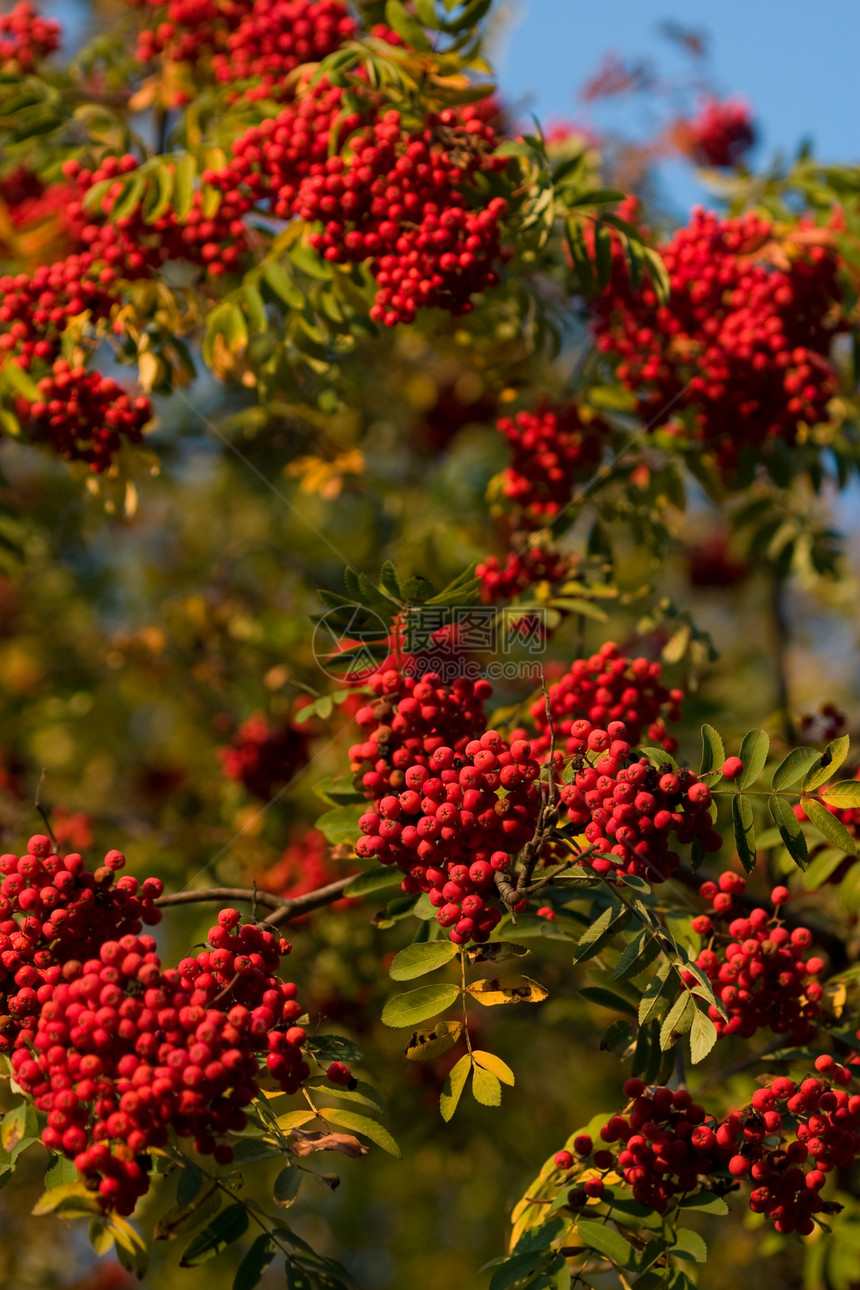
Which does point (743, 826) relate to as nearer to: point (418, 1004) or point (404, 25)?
point (418, 1004)

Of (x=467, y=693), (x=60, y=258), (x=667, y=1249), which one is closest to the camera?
(x=667, y=1249)

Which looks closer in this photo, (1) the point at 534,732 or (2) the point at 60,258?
(1) the point at 534,732

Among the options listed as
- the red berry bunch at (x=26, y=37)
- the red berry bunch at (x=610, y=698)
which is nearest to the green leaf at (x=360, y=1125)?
the red berry bunch at (x=610, y=698)

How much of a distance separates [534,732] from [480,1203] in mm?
6283

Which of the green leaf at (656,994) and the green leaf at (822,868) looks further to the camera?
the green leaf at (822,868)

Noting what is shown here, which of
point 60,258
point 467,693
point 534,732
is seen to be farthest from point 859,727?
point 60,258

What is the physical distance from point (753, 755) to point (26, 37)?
5.26m

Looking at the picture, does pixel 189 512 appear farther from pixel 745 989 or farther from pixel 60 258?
pixel 745 989

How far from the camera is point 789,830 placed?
2715 mm

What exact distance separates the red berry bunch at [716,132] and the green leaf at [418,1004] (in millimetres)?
7646

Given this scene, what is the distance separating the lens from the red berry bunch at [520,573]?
4.05 meters

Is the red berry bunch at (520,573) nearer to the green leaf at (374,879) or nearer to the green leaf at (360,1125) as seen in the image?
the green leaf at (374,879)

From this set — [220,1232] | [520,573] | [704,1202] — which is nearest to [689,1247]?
[704,1202]

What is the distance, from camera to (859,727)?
16.9ft
